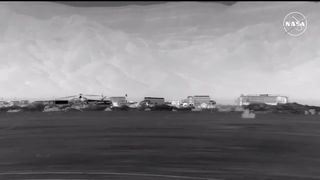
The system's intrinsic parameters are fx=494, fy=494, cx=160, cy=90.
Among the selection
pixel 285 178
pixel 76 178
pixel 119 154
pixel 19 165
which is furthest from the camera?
pixel 119 154

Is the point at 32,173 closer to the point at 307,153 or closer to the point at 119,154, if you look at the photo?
the point at 119,154

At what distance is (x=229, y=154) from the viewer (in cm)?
12119

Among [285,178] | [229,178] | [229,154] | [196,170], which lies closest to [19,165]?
[196,170]

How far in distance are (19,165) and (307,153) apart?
68269 millimetres

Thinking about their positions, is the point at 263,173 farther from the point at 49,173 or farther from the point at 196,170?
the point at 49,173

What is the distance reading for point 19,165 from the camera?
8538 centimetres

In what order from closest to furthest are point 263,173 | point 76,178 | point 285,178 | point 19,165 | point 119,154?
point 76,178 < point 285,178 < point 263,173 < point 19,165 < point 119,154

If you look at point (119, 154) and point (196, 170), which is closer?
point (196, 170)

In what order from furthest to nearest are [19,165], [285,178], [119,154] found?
[119,154]
[19,165]
[285,178]

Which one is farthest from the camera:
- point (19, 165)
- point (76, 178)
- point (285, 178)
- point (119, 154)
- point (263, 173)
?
point (119, 154)

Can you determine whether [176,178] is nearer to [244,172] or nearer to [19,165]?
[244,172]

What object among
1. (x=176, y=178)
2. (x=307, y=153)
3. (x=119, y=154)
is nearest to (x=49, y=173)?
(x=176, y=178)

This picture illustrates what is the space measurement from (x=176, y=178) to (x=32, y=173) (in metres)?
21.1

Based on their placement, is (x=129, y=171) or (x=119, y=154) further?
(x=119, y=154)
